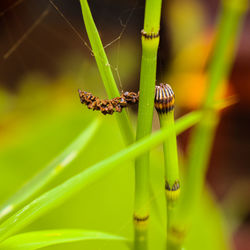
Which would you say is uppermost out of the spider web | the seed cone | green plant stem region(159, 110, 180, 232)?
the spider web

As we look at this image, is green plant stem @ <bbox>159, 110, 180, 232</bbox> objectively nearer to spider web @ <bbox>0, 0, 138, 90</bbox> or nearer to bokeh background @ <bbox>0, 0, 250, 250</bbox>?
spider web @ <bbox>0, 0, 138, 90</bbox>

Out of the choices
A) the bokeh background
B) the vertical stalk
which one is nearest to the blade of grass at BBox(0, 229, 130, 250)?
the vertical stalk

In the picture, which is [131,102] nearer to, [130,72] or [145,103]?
[145,103]

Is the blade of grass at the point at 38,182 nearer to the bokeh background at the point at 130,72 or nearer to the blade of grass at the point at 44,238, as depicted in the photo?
the blade of grass at the point at 44,238

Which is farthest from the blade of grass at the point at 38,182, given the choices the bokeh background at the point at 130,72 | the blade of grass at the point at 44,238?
the bokeh background at the point at 130,72

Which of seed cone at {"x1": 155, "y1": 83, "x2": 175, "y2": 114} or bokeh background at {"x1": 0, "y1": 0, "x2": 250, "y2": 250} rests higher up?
bokeh background at {"x1": 0, "y1": 0, "x2": 250, "y2": 250}

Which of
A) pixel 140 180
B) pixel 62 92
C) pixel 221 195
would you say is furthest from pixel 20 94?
pixel 140 180

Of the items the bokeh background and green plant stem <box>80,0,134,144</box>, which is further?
the bokeh background

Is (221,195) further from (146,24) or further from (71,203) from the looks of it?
(146,24)
